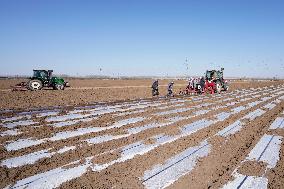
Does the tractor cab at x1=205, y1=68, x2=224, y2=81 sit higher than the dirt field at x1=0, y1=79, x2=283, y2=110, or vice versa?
the tractor cab at x1=205, y1=68, x2=224, y2=81

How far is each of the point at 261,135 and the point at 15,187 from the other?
6430 mm

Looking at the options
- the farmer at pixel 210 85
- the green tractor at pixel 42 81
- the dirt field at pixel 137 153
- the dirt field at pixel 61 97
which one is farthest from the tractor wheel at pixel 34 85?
the dirt field at pixel 137 153

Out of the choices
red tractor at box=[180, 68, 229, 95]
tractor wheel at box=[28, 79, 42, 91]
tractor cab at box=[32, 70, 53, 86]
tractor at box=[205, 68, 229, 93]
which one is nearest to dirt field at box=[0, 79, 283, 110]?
tractor wheel at box=[28, 79, 42, 91]

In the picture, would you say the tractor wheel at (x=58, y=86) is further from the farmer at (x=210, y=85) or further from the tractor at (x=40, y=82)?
Answer: the farmer at (x=210, y=85)

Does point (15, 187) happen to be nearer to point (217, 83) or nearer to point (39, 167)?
point (39, 167)

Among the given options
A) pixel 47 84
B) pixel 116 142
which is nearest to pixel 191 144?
pixel 116 142

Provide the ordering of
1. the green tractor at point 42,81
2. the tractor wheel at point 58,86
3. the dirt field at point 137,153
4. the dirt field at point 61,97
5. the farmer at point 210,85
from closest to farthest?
the dirt field at point 137,153 < the dirt field at point 61,97 < the farmer at point 210,85 < the green tractor at point 42,81 < the tractor wheel at point 58,86

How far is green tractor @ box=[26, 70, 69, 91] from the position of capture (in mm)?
24123

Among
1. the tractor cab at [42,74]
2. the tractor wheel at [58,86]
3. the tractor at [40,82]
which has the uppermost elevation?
the tractor cab at [42,74]

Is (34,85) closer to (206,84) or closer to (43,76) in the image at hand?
(43,76)

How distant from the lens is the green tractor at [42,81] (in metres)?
24.1

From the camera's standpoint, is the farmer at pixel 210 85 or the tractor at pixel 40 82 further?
the tractor at pixel 40 82

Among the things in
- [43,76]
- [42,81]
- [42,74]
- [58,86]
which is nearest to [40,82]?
[42,81]

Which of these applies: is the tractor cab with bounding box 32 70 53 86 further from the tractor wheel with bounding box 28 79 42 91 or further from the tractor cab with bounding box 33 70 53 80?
the tractor wheel with bounding box 28 79 42 91
